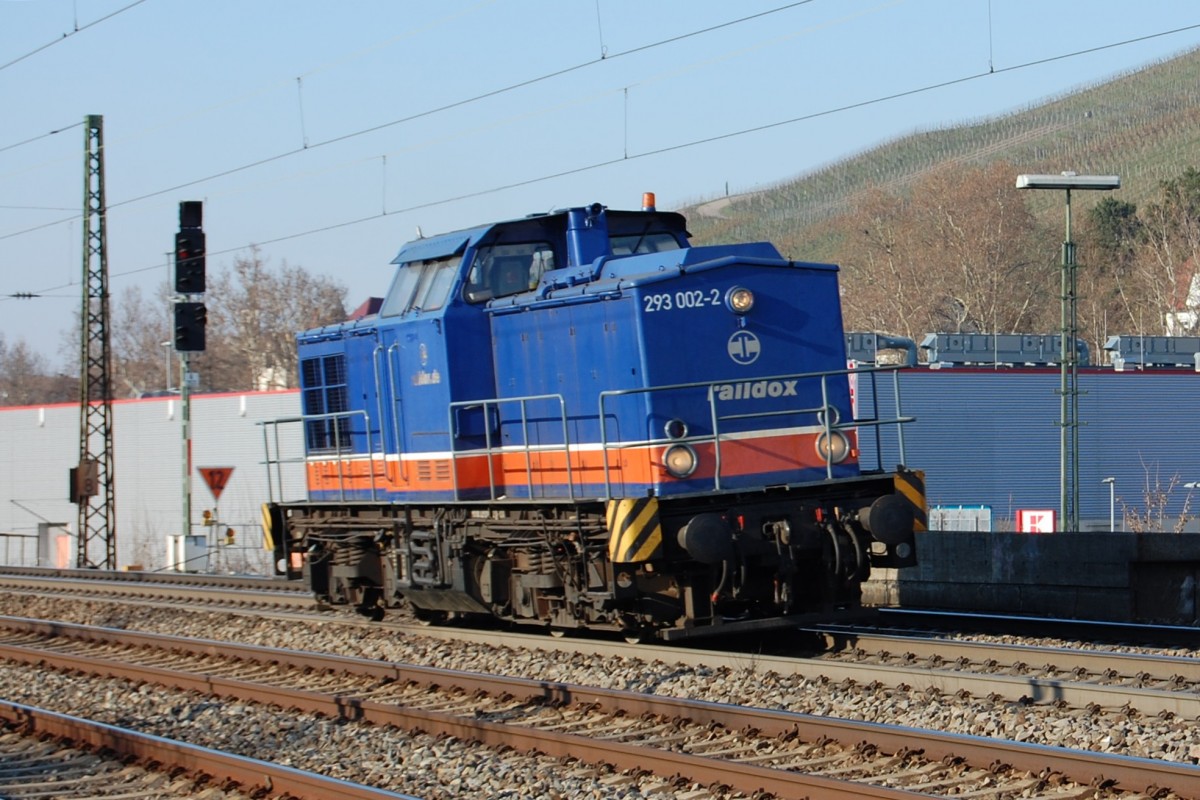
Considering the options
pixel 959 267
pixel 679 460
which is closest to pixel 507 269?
pixel 679 460

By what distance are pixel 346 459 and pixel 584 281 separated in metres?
3.78

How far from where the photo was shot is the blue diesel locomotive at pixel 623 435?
33.8ft

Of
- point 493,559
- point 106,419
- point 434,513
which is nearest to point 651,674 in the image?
point 493,559

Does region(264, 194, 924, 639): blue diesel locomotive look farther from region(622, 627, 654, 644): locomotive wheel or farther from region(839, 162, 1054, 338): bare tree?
region(839, 162, 1054, 338): bare tree

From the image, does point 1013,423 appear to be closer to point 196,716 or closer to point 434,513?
point 434,513

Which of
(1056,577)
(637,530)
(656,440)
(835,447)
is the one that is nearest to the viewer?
(637,530)

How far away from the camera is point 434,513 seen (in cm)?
1198

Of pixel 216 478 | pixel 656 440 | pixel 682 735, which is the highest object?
pixel 216 478

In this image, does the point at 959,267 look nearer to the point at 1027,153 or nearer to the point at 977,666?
the point at 977,666

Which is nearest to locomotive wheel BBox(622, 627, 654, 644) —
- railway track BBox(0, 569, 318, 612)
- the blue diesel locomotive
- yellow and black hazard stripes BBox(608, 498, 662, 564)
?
the blue diesel locomotive

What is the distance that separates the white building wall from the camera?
34.9 metres

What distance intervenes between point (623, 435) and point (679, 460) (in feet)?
1.98

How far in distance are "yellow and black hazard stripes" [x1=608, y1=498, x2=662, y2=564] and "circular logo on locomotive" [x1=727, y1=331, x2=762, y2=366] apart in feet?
4.93

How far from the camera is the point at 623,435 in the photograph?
10664 mm
